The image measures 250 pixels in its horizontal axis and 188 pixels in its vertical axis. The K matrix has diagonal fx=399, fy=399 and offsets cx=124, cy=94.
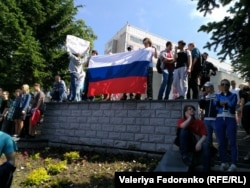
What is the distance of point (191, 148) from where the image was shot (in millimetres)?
7973

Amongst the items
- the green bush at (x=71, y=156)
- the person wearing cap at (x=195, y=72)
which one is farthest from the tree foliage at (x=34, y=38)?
the person wearing cap at (x=195, y=72)

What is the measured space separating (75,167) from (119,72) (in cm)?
337

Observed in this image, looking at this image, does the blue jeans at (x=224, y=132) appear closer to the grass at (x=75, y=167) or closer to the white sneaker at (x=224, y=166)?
the white sneaker at (x=224, y=166)

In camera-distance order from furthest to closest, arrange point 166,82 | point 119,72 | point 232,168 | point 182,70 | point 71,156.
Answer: point 119,72
point 71,156
point 166,82
point 182,70
point 232,168

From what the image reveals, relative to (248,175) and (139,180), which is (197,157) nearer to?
(248,175)

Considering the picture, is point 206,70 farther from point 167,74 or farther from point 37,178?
point 37,178

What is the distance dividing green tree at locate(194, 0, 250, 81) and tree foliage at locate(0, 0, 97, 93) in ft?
41.5

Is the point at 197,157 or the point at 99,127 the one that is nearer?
the point at 197,157

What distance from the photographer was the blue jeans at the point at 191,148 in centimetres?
781

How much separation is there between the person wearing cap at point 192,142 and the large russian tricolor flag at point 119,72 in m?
3.39

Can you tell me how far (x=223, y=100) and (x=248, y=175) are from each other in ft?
8.50

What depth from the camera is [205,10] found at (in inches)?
348

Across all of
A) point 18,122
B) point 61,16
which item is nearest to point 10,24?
point 61,16
